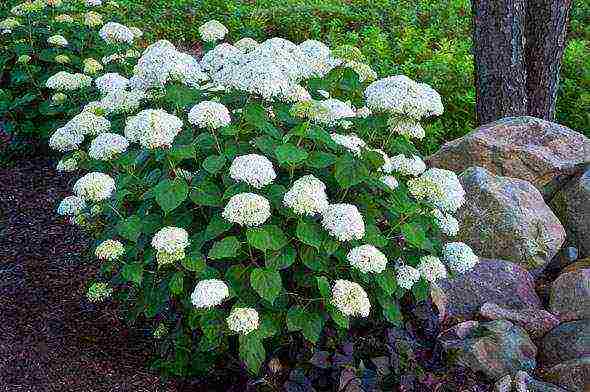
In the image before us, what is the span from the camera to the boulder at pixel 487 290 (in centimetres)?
368

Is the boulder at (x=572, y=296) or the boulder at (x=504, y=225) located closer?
the boulder at (x=572, y=296)

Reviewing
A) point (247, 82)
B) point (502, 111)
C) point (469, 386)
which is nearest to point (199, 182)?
point (247, 82)

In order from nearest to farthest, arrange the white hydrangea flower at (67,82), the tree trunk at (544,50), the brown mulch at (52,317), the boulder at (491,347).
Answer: the boulder at (491,347), the brown mulch at (52,317), the white hydrangea flower at (67,82), the tree trunk at (544,50)

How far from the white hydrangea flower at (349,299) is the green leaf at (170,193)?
64 cm

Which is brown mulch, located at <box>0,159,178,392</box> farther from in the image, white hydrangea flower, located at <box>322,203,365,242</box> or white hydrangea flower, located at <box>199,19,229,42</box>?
white hydrangea flower, located at <box>199,19,229,42</box>

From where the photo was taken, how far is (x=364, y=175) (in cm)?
276

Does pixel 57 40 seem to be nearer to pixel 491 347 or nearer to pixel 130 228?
A: pixel 130 228

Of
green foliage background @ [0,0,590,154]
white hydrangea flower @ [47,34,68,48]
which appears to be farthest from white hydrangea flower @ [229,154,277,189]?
green foliage background @ [0,0,590,154]

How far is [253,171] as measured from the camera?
8.75 ft

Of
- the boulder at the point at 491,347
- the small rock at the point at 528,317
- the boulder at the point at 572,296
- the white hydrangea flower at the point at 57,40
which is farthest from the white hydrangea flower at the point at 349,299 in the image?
the white hydrangea flower at the point at 57,40

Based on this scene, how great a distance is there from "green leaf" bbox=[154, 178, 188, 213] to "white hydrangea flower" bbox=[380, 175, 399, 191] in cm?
77

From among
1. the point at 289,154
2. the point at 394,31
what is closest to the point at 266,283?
the point at 289,154

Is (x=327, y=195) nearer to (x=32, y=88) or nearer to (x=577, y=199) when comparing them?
(x=577, y=199)

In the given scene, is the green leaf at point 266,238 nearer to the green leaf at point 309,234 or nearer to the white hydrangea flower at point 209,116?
the green leaf at point 309,234
